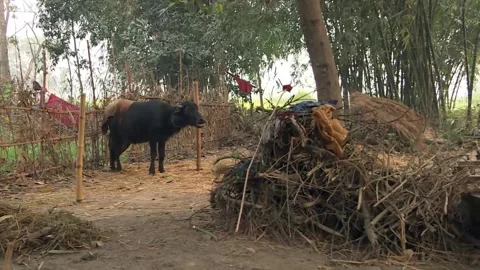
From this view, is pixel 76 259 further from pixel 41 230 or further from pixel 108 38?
pixel 108 38

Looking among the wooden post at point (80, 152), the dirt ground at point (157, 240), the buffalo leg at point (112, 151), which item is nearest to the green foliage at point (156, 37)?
the buffalo leg at point (112, 151)

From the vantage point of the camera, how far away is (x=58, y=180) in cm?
684

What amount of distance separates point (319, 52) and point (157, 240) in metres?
2.23

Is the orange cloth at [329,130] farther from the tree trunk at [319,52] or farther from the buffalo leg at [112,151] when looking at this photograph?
the buffalo leg at [112,151]

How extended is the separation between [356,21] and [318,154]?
15.1 ft

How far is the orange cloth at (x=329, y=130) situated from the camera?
12.6 ft

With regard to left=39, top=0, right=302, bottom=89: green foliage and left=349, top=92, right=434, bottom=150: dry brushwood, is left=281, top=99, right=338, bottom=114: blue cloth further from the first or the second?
left=39, top=0, right=302, bottom=89: green foliage

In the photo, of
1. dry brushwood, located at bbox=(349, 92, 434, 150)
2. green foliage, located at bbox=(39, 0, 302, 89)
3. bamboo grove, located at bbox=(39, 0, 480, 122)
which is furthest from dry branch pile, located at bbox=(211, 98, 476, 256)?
green foliage, located at bbox=(39, 0, 302, 89)

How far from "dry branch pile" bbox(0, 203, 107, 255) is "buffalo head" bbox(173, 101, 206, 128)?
12.0 ft

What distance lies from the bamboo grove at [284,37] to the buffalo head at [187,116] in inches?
53.1

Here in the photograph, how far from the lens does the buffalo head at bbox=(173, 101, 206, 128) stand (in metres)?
7.50

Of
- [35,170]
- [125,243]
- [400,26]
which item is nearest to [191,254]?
[125,243]

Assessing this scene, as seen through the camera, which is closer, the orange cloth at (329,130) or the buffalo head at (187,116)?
the orange cloth at (329,130)

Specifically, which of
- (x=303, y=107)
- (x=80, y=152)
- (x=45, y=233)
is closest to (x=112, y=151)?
(x=80, y=152)
